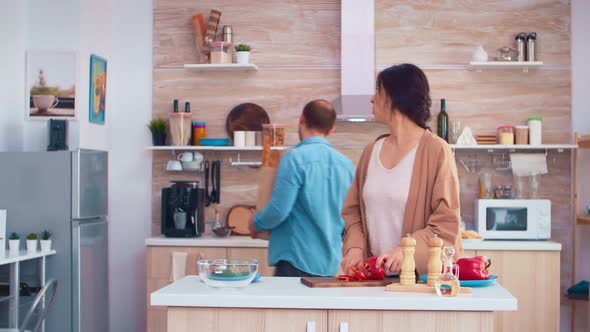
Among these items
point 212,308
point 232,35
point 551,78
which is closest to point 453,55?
point 551,78

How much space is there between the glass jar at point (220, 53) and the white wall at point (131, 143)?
535 mm

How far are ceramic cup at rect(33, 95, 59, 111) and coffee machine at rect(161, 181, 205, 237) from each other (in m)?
0.91

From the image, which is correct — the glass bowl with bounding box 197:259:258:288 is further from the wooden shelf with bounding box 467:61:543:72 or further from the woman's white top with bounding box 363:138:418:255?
the wooden shelf with bounding box 467:61:543:72

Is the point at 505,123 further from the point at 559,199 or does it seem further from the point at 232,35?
the point at 232,35

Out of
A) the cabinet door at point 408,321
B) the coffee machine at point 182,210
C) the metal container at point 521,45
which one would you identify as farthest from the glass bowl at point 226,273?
the metal container at point 521,45

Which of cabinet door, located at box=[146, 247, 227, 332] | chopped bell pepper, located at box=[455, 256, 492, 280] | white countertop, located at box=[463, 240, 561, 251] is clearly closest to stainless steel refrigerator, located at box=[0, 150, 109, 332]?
cabinet door, located at box=[146, 247, 227, 332]

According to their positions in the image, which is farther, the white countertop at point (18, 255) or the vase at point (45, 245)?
the vase at point (45, 245)

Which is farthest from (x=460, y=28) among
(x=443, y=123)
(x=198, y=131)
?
(x=198, y=131)

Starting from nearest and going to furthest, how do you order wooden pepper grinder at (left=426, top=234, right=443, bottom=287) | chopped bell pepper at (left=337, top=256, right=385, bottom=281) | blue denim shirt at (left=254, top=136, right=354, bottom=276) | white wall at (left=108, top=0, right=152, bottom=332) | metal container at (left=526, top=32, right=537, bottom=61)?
wooden pepper grinder at (left=426, top=234, right=443, bottom=287) → chopped bell pepper at (left=337, top=256, right=385, bottom=281) → blue denim shirt at (left=254, top=136, right=354, bottom=276) → metal container at (left=526, top=32, right=537, bottom=61) → white wall at (left=108, top=0, right=152, bottom=332)

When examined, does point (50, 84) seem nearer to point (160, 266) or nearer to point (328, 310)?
point (160, 266)

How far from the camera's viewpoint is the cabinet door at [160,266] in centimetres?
543

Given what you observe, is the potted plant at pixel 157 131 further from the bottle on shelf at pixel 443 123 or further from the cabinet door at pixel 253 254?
the bottle on shelf at pixel 443 123

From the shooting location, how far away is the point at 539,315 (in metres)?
5.21

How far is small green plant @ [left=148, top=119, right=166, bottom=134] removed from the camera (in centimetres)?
582
